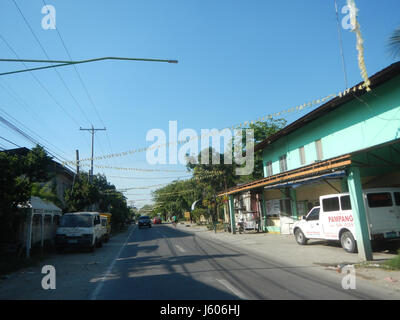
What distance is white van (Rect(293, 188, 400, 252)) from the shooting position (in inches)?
431

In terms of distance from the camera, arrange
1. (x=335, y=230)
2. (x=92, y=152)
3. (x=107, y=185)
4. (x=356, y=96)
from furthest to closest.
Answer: (x=107, y=185) → (x=92, y=152) → (x=356, y=96) → (x=335, y=230)

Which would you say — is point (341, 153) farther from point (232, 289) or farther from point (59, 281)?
point (59, 281)

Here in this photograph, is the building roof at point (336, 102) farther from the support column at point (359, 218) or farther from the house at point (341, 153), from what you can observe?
the support column at point (359, 218)

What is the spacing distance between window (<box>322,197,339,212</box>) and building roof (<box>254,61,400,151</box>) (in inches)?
184

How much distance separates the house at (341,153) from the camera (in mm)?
10664

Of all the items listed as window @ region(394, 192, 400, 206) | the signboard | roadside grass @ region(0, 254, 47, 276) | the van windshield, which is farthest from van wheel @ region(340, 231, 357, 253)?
roadside grass @ region(0, 254, 47, 276)

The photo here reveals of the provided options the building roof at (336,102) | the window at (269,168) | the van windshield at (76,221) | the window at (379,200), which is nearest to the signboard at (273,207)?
the window at (269,168)

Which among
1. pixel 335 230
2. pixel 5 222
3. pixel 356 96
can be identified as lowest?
pixel 335 230

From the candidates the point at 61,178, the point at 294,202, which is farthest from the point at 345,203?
the point at 61,178

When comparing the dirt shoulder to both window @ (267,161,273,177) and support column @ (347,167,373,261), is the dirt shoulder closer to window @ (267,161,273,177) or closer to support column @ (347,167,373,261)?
support column @ (347,167,373,261)
